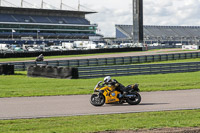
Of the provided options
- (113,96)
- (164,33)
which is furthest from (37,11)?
(113,96)

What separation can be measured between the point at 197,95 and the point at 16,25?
369 feet

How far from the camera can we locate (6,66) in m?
28.4

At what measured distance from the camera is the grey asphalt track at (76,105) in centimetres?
1202

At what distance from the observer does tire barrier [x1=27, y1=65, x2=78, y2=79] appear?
81.0 ft

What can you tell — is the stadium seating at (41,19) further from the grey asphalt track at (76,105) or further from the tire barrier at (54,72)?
the grey asphalt track at (76,105)

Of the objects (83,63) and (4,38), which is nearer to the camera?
(83,63)

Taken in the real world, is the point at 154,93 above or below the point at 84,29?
below

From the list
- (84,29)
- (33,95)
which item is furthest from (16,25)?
(33,95)

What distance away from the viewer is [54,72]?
2503 centimetres

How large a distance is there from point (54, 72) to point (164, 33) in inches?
5166

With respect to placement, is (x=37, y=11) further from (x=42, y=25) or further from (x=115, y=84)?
(x=115, y=84)

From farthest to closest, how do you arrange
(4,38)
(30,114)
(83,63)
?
1. (4,38)
2. (83,63)
3. (30,114)

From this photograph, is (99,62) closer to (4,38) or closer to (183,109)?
(183,109)

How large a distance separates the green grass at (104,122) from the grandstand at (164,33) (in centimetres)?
12857
